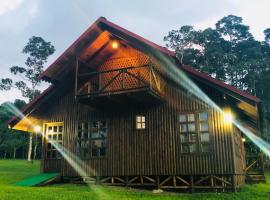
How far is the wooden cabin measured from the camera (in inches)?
559

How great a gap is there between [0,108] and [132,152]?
4864cm

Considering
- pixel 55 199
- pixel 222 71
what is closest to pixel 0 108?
pixel 222 71

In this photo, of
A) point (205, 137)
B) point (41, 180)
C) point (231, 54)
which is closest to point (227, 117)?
point (205, 137)

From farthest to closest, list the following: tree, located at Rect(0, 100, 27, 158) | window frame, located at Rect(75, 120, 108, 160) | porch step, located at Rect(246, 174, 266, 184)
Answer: tree, located at Rect(0, 100, 27, 158) → porch step, located at Rect(246, 174, 266, 184) → window frame, located at Rect(75, 120, 108, 160)

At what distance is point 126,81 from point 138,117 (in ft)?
7.05

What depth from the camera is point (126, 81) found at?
656 inches

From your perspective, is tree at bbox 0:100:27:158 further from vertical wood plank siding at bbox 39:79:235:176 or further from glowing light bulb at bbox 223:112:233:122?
glowing light bulb at bbox 223:112:233:122

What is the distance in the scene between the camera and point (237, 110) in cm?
1612

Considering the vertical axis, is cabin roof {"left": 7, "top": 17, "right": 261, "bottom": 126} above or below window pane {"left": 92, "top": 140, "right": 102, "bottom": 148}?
above

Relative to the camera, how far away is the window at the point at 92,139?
54.5 ft

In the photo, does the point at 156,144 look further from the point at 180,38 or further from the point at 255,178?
the point at 180,38

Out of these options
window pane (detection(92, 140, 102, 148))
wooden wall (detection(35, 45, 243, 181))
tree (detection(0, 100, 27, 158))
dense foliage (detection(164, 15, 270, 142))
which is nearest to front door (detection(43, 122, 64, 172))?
wooden wall (detection(35, 45, 243, 181))

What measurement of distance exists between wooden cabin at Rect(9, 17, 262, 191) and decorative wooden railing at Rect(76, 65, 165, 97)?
5 centimetres

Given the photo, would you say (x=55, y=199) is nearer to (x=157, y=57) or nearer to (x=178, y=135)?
(x=178, y=135)
